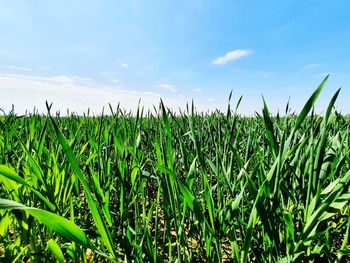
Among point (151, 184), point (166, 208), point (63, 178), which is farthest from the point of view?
point (151, 184)

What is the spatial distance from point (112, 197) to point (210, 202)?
2.70 feet

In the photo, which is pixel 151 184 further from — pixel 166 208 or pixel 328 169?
pixel 328 169

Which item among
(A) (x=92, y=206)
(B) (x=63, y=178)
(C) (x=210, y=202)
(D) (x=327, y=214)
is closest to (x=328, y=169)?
(D) (x=327, y=214)

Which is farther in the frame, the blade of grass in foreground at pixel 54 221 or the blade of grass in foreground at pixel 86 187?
the blade of grass in foreground at pixel 86 187

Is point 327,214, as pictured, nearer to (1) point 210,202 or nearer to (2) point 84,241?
(1) point 210,202

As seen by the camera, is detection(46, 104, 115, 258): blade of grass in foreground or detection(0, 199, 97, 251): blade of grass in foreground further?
detection(46, 104, 115, 258): blade of grass in foreground

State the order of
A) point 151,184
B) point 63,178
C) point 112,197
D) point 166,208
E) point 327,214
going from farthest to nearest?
point 151,184, point 112,197, point 63,178, point 166,208, point 327,214

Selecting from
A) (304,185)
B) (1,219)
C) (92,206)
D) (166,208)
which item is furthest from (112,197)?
(304,185)

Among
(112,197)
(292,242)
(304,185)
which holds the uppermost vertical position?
(304,185)

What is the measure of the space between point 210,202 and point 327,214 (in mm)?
272

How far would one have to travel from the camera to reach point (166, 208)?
713 mm

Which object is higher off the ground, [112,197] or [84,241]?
[84,241]

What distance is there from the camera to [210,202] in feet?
2.14

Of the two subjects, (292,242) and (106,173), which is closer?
(292,242)
